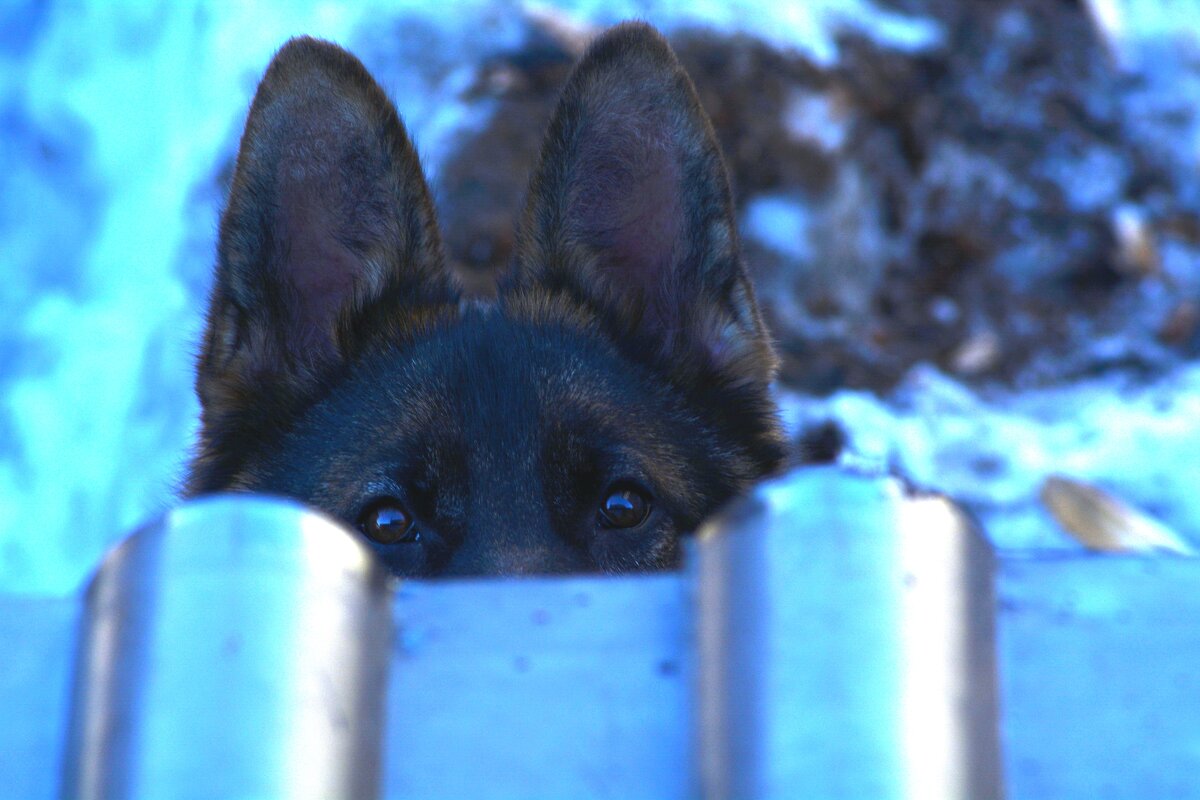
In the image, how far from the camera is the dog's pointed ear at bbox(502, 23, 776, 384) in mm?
3020

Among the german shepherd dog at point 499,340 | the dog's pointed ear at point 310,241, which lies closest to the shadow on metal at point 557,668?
the german shepherd dog at point 499,340

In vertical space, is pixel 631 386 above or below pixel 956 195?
below

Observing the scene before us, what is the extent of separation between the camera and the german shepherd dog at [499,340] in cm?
276

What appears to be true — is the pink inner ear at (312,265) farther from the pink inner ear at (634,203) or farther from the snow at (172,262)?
the snow at (172,262)

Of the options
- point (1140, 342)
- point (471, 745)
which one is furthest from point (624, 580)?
point (1140, 342)

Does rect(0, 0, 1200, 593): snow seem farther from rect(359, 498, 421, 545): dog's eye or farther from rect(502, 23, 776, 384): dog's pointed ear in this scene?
rect(359, 498, 421, 545): dog's eye

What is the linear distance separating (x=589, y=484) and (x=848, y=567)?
74.7 inches

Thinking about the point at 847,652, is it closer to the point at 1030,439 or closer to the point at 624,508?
the point at 624,508

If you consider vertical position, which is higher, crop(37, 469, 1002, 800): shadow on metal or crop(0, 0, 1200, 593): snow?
crop(0, 0, 1200, 593): snow

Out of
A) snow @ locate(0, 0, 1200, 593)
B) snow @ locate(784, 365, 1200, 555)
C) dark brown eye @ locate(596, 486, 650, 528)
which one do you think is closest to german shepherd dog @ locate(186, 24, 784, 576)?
dark brown eye @ locate(596, 486, 650, 528)

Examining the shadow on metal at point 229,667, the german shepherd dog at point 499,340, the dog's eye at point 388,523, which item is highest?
the german shepherd dog at point 499,340

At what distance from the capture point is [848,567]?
90cm

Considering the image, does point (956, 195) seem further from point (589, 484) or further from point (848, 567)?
point (848, 567)

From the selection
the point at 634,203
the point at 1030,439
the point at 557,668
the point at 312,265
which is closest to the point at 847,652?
the point at 557,668
